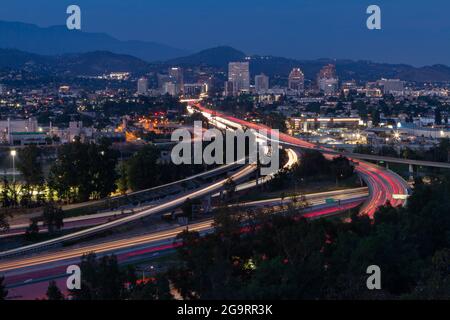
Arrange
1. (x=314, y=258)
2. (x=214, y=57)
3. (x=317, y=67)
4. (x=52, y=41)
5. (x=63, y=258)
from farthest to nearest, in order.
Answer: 1. (x=214, y=57)
2. (x=317, y=67)
3. (x=52, y=41)
4. (x=63, y=258)
5. (x=314, y=258)

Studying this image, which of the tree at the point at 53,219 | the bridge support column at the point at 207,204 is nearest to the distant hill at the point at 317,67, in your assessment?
the bridge support column at the point at 207,204

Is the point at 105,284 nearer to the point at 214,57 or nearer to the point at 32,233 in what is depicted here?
the point at 32,233

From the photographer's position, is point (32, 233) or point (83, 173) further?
point (83, 173)

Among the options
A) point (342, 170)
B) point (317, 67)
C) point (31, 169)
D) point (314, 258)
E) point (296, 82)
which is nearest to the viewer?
point (314, 258)

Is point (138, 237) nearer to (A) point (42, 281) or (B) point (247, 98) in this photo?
(A) point (42, 281)

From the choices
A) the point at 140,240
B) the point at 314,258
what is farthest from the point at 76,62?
the point at 314,258

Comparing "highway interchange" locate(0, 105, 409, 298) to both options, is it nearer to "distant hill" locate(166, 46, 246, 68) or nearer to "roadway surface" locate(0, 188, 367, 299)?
"roadway surface" locate(0, 188, 367, 299)
